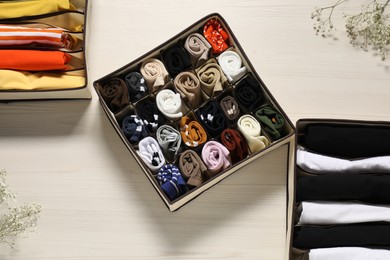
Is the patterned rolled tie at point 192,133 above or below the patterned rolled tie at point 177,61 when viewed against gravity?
below

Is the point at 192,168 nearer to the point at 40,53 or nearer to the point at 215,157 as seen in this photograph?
the point at 215,157

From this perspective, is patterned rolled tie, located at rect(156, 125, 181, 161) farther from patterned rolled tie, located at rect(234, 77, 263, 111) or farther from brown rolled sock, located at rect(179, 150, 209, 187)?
patterned rolled tie, located at rect(234, 77, 263, 111)

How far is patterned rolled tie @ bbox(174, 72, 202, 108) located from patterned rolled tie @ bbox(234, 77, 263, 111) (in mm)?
82

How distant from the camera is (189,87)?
1.08 m

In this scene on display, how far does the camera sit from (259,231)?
3.49 ft

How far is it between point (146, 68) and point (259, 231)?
41 centimetres

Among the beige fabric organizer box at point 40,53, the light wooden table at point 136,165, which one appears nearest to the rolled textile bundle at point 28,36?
the beige fabric organizer box at point 40,53

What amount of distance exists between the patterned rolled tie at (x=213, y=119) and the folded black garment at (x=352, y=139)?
0.59 ft

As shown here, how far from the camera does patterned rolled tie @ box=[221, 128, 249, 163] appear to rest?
1046mm

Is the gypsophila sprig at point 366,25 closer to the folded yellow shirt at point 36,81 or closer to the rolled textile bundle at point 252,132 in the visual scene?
the rolled textile bundle at point 252,132

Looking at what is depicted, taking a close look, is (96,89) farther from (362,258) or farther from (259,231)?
(362,258)

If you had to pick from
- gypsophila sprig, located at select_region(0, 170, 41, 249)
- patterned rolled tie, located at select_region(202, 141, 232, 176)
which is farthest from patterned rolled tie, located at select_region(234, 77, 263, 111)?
gypsophila sprig, located at select_region(0, 170, 41, 249)

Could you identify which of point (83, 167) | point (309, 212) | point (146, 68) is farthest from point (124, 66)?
point (309, 212)

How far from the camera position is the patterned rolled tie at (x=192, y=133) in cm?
105
